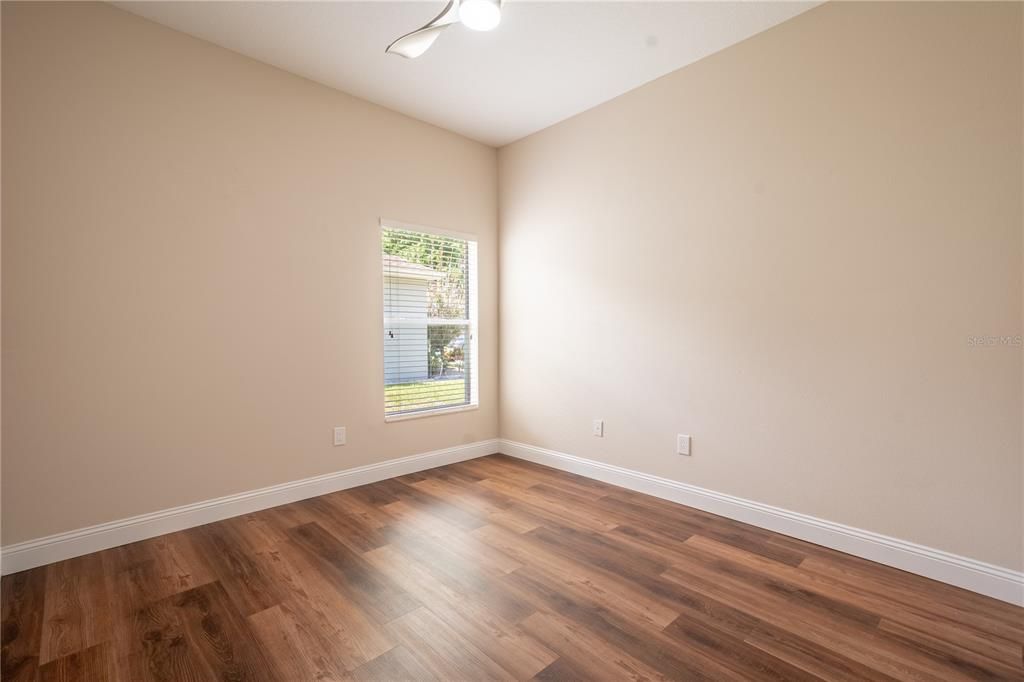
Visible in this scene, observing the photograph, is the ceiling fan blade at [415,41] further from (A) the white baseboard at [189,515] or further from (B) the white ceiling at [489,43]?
(A) the white baseboard at [189,515]

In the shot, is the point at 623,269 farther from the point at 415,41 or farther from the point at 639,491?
the point at 415,41

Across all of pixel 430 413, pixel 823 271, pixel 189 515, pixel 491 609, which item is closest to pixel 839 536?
pixel 823 271

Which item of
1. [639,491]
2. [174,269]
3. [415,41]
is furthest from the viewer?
[639,491]

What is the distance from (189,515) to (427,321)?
6.58 feet

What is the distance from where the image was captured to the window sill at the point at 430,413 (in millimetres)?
3736

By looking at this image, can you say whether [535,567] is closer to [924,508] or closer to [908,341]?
[924,508]

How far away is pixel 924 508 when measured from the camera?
7.39 ft

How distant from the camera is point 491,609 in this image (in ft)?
6.43

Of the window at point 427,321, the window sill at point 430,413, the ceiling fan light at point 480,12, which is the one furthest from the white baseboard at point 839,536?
the ceiling fan light at point 480,12

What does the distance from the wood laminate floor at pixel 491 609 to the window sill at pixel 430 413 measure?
1.00 meters

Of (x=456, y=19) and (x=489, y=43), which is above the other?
(x=489, y=43)

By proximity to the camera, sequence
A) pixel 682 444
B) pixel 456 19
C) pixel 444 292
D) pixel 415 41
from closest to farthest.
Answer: pixel 456 19
pixel 415 41
pixel 682 444
pixel 444 292

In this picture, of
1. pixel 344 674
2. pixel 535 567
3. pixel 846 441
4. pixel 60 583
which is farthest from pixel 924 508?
pixel 60 583

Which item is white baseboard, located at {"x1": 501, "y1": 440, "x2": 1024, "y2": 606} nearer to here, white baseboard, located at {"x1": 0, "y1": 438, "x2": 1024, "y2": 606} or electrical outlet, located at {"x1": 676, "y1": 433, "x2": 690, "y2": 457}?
white baseboard, located at {"x1": 0, "y1": 438, "x2": 1024, "y2": 606}
